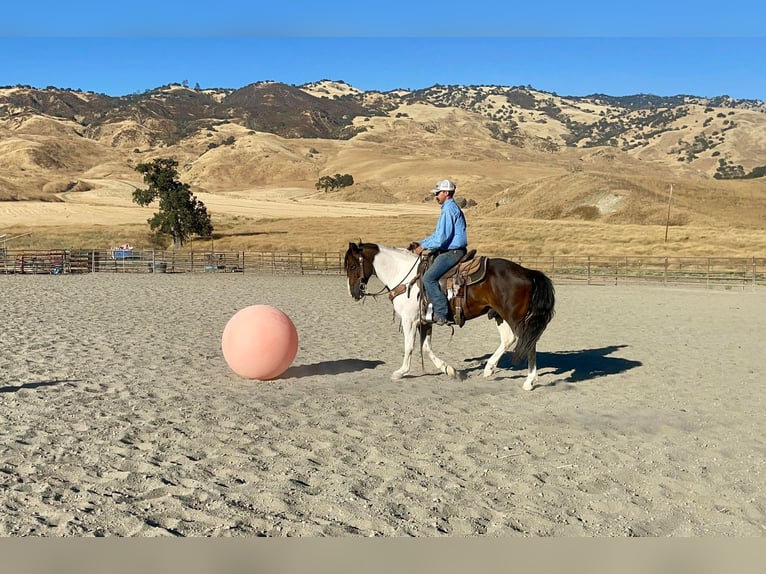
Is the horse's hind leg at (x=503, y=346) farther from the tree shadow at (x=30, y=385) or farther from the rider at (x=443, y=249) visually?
the tree shadow at (x=30, y=385)

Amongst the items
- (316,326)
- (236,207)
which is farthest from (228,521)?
(236,207)

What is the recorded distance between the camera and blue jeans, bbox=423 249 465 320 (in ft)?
32.8

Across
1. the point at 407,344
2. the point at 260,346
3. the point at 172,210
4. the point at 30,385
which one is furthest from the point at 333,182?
the point at 30,385

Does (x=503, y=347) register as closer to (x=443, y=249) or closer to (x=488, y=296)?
(x=488, y=296)

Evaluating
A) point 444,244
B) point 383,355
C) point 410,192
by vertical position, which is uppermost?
point 410,192

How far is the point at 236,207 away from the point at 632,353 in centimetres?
8929

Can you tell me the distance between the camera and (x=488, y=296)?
9945 millimetres

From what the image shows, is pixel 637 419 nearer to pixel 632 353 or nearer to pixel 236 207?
pixel 632 353

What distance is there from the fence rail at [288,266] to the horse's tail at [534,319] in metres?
26.5

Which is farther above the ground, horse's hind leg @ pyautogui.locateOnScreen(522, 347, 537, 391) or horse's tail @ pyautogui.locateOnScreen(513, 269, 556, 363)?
horse's tail @ pyautogui.locateOnScreen(513, 269, 556, 363)

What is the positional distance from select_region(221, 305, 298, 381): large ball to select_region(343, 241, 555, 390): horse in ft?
4.40

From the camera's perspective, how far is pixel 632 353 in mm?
13102

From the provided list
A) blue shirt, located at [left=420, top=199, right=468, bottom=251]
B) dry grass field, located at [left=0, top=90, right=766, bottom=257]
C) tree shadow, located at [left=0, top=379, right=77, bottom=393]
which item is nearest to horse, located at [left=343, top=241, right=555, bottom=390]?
blue shirt, located at [left=420, top=199, right=468, bottom=251]

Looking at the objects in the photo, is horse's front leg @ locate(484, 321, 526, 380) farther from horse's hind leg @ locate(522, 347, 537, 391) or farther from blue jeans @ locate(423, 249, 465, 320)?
blue jeans @ locate(423, 249, 465, 320)
